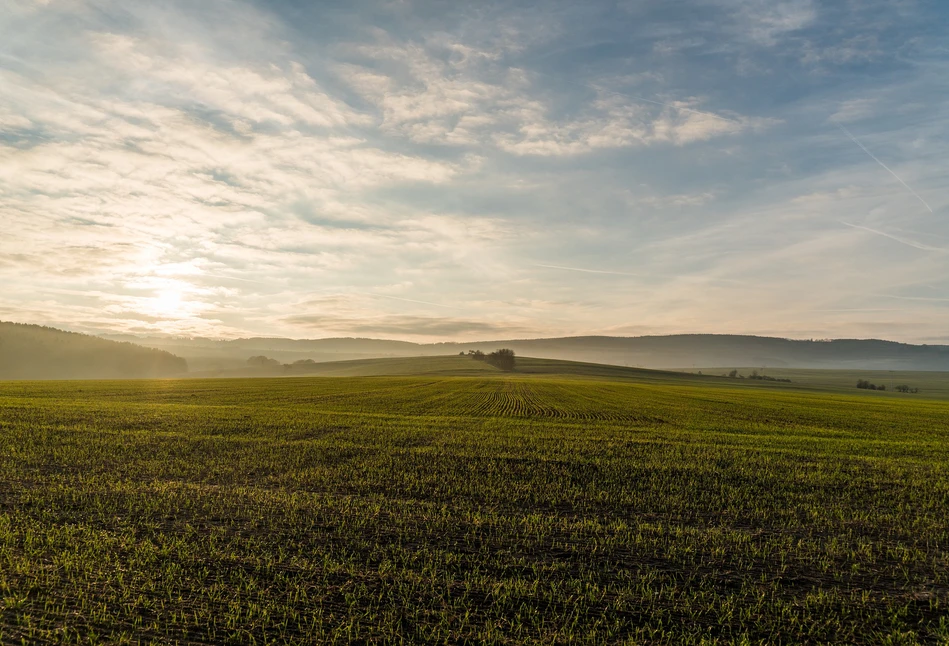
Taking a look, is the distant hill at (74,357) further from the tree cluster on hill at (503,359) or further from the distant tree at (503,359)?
the distant tree at (503,359)

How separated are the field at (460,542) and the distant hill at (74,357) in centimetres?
19026

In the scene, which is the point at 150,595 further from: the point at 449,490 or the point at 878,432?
the point at 878,432

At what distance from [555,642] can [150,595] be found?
22.3 ft

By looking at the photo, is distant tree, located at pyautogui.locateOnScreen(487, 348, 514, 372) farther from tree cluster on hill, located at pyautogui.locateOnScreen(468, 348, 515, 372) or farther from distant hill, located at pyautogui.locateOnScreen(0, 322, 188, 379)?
distant hill, located at pyautogui.locateOnScreen(0, 322, 188, 379)

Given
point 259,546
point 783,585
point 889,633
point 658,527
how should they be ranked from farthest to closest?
point 658,527 → point 259,546 → point 783,585 → point 889,633

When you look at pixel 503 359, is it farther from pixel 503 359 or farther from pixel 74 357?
pixel 74 357

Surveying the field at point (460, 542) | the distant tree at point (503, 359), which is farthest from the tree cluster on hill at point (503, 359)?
the field at point (460, 542)

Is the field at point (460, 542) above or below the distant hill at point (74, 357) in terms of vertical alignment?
above

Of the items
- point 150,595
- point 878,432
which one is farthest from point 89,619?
point 878,432

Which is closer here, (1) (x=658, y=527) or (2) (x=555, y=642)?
(2) (x=555, y=642)

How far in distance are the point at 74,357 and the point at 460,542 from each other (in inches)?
8994

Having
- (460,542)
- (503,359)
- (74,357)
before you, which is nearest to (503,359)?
(503,359)

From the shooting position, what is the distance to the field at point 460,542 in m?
7.66

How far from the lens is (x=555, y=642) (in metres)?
7.11
